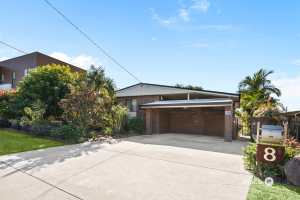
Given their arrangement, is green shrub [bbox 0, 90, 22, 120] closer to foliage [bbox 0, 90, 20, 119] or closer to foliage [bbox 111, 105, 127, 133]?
foliage [bbox 0, 90, 20, 119]

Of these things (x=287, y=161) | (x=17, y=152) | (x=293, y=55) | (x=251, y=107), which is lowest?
(x=17, y=152)

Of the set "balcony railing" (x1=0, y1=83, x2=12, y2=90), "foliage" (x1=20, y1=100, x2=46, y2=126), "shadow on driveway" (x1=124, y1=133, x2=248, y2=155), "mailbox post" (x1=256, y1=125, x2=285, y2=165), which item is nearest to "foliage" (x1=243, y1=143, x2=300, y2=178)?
"mailbox post" (x1=256, y1=125, x2=285, y2=165)

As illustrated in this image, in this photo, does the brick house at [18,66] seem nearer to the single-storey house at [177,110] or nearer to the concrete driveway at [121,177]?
the single-storey house at [177,110]

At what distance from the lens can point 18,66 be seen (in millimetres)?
20828

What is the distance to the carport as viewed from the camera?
1470cm

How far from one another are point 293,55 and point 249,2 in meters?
6.58

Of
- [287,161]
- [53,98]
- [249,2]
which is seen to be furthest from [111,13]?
[287,161]

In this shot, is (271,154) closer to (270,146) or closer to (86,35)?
(270,146)

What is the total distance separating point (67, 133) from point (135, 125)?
558cm

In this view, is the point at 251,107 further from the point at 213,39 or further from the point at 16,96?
the point at 16,96

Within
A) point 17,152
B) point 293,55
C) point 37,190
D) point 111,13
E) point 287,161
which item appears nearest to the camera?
point 37,190

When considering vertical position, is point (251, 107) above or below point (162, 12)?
below

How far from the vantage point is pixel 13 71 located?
2152 cm

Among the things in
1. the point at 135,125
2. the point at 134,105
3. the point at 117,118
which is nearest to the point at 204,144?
the point at 135,125
